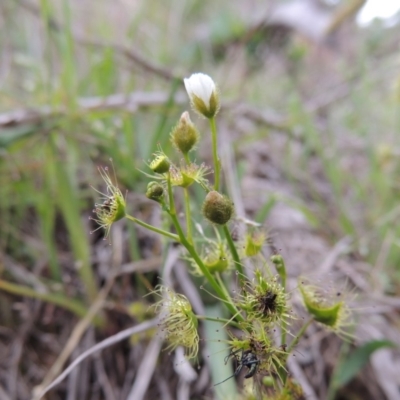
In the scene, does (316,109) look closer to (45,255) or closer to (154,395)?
(45,255)

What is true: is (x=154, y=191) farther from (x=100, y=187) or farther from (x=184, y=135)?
(x=100, y=187)

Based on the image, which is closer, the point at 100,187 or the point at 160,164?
the point at 160,164

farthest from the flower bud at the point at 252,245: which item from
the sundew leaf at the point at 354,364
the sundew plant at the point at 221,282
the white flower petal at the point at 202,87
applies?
the sundew leaf at the point at 354,364

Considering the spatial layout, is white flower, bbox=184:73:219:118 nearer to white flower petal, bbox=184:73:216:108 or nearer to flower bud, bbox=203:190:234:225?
white flower petal, bbox=184:73:216:108

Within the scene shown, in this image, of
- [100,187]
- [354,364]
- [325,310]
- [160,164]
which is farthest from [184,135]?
[100,187]

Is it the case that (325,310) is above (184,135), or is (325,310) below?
below

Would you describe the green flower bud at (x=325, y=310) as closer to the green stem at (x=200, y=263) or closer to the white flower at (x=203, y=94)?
the green stem at (x=200, y=263)

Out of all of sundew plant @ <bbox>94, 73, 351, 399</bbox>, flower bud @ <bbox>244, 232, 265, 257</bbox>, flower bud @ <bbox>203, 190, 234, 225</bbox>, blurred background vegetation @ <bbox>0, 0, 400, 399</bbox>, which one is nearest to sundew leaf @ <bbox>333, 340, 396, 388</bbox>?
blurred background vegetation @ <bbox>0, 0, 400, 399</bbox>
